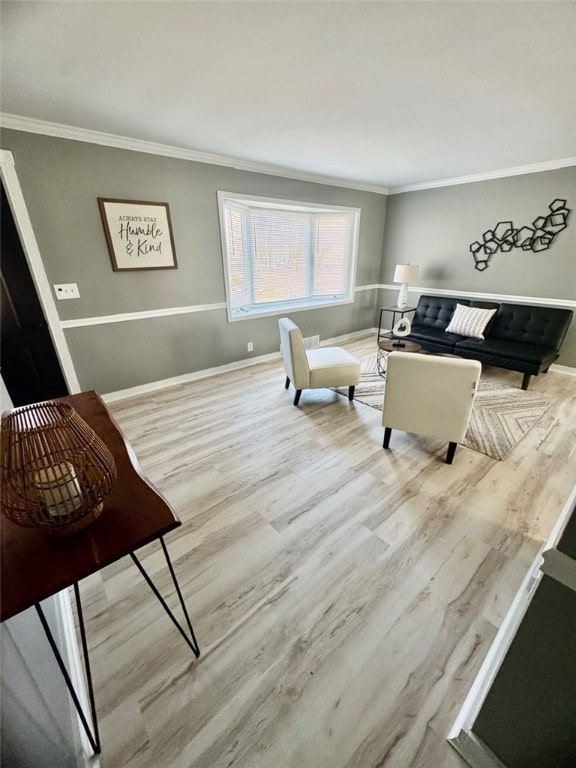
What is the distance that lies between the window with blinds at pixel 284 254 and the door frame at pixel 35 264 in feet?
5.51

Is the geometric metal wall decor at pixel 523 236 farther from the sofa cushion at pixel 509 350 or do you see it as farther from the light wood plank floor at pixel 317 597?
the light wood plank floor at pixel 317 597

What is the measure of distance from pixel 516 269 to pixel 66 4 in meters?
4.58

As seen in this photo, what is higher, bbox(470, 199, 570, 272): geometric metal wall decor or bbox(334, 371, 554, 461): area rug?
bbox(470, 199, 570, 272): geometric metal wall decor

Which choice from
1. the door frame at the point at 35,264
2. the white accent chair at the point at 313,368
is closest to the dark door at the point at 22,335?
the door frame at the point at 35,264

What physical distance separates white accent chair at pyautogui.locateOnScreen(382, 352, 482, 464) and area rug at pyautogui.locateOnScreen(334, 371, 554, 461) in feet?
1.50

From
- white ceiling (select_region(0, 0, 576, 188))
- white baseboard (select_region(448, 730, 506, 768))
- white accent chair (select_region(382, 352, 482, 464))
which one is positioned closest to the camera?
white baseboard (select_region(448, 730, 506, 768))

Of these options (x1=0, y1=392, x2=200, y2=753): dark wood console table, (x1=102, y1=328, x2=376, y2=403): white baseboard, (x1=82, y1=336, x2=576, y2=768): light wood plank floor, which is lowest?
(x1=82, y1=336, x2=576, y2=768): light wood plank floor

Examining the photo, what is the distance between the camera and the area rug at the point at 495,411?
2.34m

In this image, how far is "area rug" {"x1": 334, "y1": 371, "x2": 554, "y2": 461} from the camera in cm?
234

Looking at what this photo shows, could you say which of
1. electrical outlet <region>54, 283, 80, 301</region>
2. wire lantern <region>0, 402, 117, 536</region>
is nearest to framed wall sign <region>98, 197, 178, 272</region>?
electrical outlet <region>54, 283, 80, 301</region>

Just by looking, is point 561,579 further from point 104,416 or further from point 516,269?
point 516,269

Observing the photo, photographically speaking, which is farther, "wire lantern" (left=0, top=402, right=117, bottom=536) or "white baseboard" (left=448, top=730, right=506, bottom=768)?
"white baseboard" (left=448, top=730, right=506, bottom=768)

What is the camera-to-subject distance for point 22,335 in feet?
8.18

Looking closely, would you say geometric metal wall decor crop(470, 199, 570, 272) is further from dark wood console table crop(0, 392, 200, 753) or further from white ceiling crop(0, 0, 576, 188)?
dark wood console table crop(0, 392, 200, 753)
